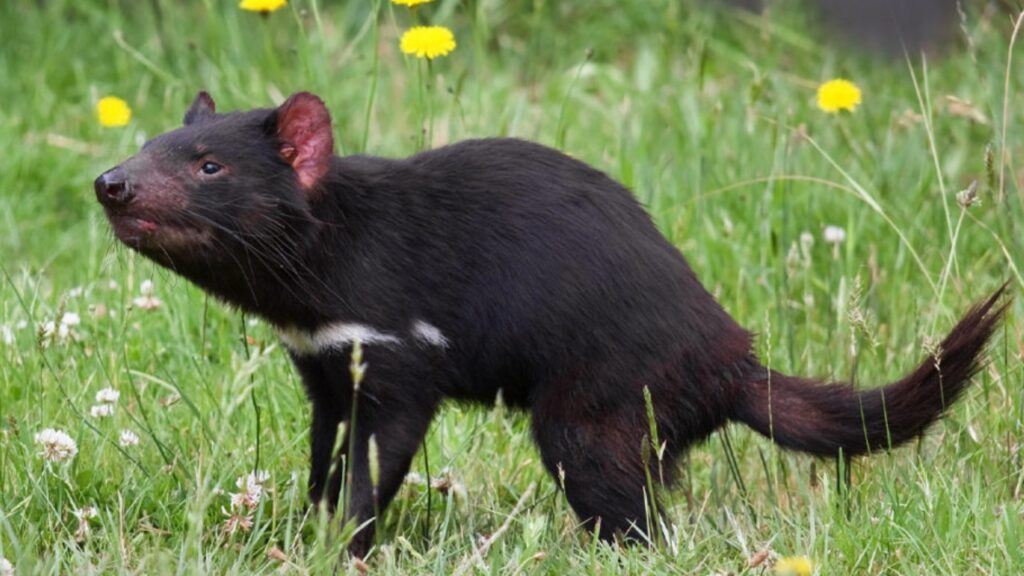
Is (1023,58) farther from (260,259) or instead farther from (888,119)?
(260,259)

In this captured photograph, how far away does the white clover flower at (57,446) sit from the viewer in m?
3.55

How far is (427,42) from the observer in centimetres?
415

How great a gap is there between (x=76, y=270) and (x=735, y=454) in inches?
90.6

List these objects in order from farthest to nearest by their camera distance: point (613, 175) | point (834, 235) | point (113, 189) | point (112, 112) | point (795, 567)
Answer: point (613, 175), point (112, 112), point (834, 235), point (113, 189), point (795, 567)

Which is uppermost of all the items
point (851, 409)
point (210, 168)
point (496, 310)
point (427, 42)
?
point (427, 42)

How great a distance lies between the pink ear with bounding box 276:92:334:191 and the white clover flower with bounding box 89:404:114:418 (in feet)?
2.71

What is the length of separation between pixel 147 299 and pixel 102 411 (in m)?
0.76

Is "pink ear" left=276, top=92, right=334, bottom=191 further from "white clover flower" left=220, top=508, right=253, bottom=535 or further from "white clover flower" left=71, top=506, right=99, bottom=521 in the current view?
"white clover flower" left=71, top=506, right=99, bottom=521

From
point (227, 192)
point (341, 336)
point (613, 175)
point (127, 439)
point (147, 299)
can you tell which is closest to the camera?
point (227, 192)

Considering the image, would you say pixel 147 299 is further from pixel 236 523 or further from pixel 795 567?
pixel 795 567

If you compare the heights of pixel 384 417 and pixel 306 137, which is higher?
pixel 306 137

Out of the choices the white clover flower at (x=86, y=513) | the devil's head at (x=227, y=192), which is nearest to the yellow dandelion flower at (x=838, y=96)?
the devil's head at (x=227, y=192)

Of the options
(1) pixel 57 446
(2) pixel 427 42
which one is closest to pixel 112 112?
(2) pixel 427 42

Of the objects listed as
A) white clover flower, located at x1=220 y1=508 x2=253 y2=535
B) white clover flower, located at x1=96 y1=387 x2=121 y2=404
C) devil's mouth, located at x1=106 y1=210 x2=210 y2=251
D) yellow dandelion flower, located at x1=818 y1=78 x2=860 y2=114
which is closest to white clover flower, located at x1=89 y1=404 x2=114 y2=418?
white clover flower, located at x1=96 y1=387 x2=121 y2=404
